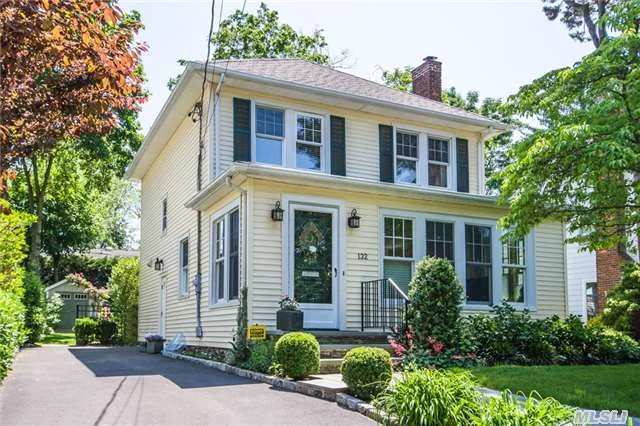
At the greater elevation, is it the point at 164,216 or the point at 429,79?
the point at 429,79

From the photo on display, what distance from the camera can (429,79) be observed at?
17891 mm

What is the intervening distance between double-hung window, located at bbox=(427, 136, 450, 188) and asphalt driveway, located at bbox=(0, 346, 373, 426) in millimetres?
7722

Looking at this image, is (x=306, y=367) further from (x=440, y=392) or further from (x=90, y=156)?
(x=90, y=156)

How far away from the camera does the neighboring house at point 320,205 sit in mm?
10977

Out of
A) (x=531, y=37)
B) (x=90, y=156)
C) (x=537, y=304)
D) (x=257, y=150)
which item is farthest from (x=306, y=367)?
(x=90, y=156)

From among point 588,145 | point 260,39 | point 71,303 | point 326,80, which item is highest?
point 260,39

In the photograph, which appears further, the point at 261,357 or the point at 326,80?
the point at 326,80

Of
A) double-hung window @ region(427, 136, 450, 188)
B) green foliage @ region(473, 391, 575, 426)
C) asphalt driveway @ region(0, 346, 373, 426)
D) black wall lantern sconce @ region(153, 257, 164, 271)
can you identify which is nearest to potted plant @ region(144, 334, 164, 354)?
black wall lantern sconce @ region(153, 257, 164, 271)

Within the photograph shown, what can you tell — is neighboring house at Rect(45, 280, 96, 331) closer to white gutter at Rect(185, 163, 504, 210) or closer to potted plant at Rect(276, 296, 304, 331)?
white gutter at Rect(185, 163, 504, 210)

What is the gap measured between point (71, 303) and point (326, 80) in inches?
958

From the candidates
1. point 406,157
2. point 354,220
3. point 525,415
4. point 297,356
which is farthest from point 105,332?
point 525,415

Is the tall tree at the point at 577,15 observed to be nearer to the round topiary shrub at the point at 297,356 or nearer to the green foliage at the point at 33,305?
the round topiary shrub at the point at 297,356

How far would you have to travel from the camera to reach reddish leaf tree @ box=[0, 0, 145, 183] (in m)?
4.66

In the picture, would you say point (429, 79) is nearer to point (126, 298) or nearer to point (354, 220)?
point (354, 220)
